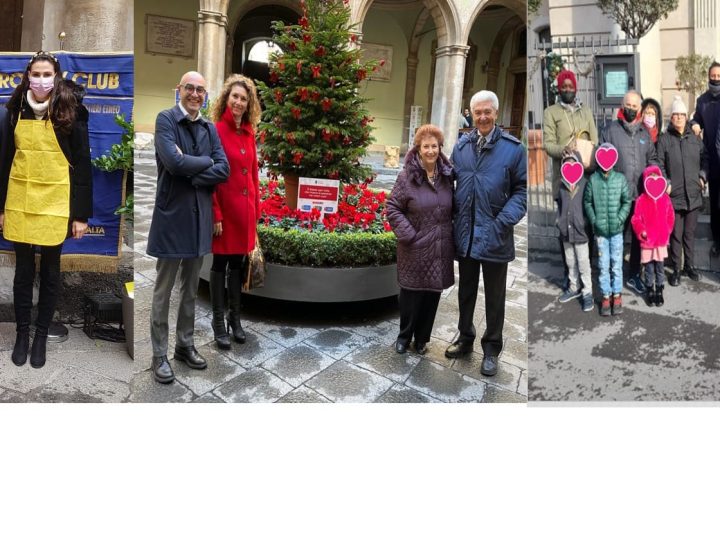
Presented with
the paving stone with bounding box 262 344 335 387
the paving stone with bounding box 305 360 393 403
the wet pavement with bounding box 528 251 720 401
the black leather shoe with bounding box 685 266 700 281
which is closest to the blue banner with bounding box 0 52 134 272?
the paving stone with bounding box 262 344 335 387

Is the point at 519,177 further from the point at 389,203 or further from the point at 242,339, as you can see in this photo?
the point at 242,339

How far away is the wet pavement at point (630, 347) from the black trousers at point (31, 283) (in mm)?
2496

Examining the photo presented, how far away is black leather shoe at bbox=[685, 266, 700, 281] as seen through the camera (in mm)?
3242

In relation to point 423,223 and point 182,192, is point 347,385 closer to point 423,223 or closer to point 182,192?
point 423,223

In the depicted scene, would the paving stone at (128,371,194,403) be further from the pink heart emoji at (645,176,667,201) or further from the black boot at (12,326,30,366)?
the pink heart emoji at (645,176,667,201)

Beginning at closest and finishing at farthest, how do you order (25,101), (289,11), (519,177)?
(25,101), (519,177), (289,11)

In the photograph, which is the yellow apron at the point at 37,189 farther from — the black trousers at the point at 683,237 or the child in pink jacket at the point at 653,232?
the black trousers at the point at 683,237

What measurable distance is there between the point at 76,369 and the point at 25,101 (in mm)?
→ 1345

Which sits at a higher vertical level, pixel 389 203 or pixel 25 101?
pixel 25 101

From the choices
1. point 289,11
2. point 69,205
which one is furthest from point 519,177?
point 289,11

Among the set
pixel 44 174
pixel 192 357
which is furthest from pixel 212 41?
pixel 192 357

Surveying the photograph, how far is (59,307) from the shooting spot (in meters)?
2.96

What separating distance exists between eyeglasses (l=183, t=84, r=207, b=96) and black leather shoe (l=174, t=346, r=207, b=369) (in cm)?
127

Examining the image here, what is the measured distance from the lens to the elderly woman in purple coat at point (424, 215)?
3.04 meters
